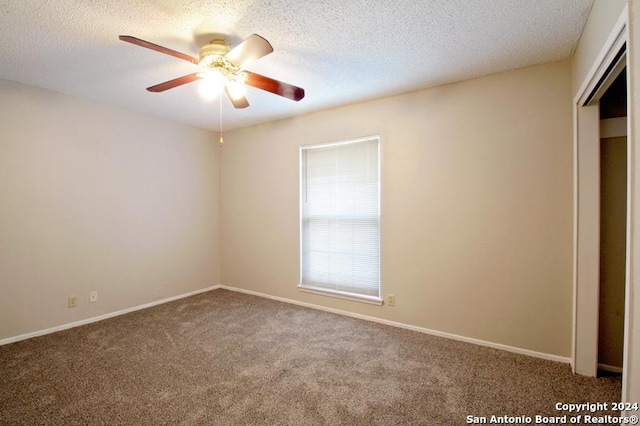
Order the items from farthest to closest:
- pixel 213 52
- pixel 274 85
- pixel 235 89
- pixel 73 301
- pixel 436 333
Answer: pixel 73 301
pixel 436 333
pixel 235 89
pixel 274 85
pixel 213 52

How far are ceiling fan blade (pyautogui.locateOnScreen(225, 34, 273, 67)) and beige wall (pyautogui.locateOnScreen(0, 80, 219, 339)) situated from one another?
2.36m

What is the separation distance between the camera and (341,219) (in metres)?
3.55

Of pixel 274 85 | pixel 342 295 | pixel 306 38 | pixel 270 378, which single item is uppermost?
pixel 306 38

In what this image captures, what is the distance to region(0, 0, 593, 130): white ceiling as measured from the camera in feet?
5.79

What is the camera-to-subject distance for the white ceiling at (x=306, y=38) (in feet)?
5.79

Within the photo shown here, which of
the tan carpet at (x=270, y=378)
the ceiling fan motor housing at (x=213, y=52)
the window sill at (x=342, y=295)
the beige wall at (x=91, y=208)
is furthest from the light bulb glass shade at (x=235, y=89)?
the window sill at (x=342, y=295)

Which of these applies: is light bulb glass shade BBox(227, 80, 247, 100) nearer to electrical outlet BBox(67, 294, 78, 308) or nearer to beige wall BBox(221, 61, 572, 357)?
beige wall BBox(221, 61, 572, 357)

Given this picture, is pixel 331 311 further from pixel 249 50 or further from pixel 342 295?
pixel 249 50

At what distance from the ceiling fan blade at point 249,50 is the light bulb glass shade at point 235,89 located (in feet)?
0.96

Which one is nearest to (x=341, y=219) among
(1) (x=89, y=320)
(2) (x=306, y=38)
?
(2) (x=306, y=38)

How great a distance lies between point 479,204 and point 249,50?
2.27 metres

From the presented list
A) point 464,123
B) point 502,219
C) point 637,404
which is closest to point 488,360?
point 502,219

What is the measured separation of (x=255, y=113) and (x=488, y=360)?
354 centimetres

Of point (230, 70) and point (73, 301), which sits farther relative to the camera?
point (73, 301)
